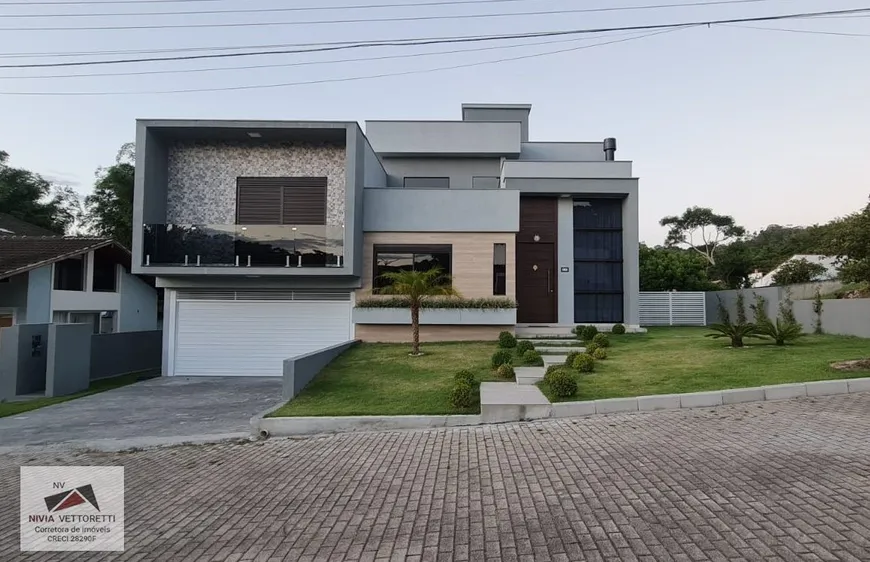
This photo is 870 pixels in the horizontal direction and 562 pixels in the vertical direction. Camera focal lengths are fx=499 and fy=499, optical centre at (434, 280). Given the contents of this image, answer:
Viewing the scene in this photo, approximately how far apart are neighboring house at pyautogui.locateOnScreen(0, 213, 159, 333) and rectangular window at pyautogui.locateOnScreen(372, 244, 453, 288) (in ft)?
37.1

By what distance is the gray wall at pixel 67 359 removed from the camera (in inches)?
492

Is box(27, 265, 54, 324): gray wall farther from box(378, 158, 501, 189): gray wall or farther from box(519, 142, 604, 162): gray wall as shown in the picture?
box(519, 142, 604, 162): gray wall

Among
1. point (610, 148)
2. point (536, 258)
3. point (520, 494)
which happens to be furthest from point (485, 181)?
point (520, 494)

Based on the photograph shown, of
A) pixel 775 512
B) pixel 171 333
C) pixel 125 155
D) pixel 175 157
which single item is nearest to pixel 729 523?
pixel 775 512

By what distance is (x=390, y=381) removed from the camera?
10062 mm

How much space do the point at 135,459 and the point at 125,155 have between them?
1234 inches

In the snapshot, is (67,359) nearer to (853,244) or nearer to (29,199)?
(853,244)

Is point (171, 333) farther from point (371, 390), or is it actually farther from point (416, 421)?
point (416, 421)

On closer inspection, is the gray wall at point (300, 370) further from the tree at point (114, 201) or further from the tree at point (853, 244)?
the tree at point (114, 201)

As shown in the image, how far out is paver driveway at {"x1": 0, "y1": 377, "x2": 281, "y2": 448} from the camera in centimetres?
796

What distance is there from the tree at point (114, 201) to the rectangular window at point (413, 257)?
70.9 ft

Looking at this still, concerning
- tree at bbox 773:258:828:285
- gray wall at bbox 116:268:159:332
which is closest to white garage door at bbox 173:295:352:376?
gray wall at bbox 116:268:159:332

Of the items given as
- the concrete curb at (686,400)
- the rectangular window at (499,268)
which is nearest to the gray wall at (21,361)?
the rectangular window at (499,268)

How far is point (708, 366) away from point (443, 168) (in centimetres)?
1362
